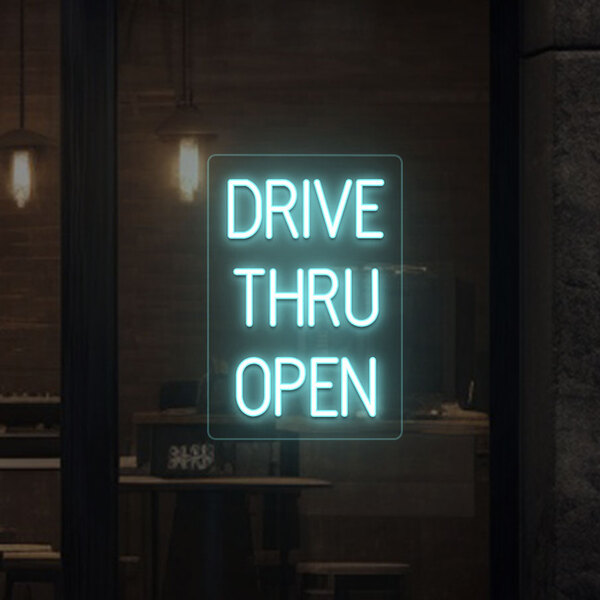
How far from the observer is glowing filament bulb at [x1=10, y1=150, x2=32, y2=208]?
281 inches

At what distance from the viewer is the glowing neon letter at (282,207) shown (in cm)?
705

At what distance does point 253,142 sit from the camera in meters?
7.07

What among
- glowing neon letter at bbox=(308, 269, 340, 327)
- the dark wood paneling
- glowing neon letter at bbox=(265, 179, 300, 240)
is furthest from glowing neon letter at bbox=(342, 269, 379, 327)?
the dark wood paneling

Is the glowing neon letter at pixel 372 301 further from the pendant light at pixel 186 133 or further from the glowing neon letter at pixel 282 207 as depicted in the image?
the pendant light at pixel 186 133

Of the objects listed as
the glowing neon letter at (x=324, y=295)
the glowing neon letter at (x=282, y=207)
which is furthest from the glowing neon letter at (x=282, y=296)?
the glowing neon letter at (x=282, y=207)

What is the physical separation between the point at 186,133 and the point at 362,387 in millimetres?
1358

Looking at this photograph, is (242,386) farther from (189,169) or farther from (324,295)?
(189,169)

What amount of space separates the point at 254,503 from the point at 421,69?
2.05m

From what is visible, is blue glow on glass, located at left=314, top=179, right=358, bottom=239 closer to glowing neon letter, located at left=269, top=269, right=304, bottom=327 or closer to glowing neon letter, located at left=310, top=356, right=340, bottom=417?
glowing neon letter, located at left=269, top=269, right=304, bottom=327

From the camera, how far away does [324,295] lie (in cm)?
705

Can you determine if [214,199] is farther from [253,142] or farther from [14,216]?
[14,216]

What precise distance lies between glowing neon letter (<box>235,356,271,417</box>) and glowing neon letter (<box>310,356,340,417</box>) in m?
0.19

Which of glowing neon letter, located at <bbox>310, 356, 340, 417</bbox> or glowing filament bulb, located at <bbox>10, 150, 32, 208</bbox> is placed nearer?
glowing neon letter, located at <bbox>310, 356, 340, 417</bbox>

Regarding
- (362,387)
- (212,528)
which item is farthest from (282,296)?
(212,528)
